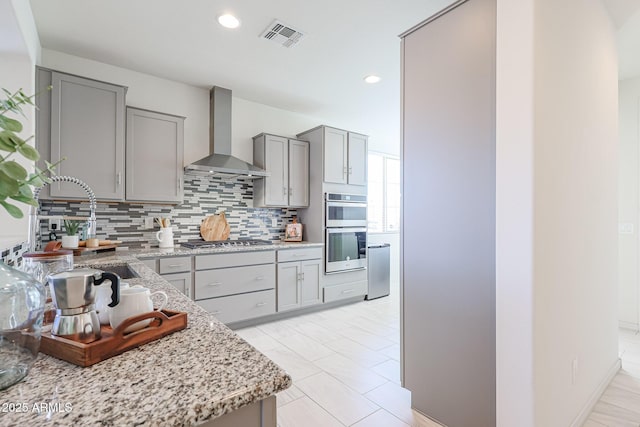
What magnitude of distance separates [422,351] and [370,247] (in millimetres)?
2671

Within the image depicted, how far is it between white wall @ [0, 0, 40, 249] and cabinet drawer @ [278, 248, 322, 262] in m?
2.19

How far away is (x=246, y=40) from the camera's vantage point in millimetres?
2619

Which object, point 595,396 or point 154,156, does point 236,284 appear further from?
point 595,396

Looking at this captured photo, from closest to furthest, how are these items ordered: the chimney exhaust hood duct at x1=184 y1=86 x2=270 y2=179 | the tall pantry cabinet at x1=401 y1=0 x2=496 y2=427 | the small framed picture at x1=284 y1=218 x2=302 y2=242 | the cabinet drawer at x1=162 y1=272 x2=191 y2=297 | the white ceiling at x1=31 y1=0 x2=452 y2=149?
1. the tall pantry cabinet at x1=401 y1=0 x2=496 y2=427
2. the white ceiling at x1=31 y1=0 x2=452 y2=149
3. the cabinet drawer at x1=162 y1=272 x2=191 y2=297
4. the chimney exhaust hood duct at x1=184 y1=86 x2=270 y2=179
5. the small framed picture at x1=284 y1=218 x2=302 y2=242

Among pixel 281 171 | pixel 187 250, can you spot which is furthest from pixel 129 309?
pixel 281 171

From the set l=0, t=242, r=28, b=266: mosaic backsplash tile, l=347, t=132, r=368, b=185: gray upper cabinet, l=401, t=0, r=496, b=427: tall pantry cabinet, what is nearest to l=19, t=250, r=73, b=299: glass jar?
l=0, t=242, r=28, b=266: mosaic backsplash tile

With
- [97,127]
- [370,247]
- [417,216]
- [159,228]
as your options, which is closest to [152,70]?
[97,127]

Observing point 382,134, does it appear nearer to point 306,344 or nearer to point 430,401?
point 306,344

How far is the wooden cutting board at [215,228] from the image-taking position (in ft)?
11.7

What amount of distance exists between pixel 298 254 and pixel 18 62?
2.91m

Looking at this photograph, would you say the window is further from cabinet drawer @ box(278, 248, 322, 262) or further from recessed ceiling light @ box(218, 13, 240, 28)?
recessed ceiling light @ box(218, 13, 240, 28)

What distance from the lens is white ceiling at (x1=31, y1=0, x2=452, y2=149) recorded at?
222 centimetres

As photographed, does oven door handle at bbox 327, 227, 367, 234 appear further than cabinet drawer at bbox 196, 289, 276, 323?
Yes

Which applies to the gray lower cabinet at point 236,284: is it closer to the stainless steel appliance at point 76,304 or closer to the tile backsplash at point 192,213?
the tile backsplash at point 192,213
